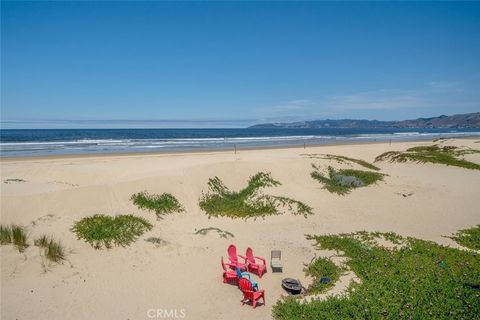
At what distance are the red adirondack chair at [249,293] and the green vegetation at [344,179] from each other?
11311mm

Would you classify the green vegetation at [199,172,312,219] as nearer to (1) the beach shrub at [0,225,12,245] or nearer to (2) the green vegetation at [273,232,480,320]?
(2) the green vegetation at [273,232,480,320]

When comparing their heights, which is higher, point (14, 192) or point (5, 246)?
point (14, 192)

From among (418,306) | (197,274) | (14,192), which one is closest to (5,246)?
(14,192)

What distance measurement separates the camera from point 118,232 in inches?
459

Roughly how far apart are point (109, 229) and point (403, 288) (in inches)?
364

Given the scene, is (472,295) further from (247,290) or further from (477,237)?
(477,237)

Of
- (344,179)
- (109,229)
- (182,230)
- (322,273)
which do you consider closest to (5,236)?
(109,229)

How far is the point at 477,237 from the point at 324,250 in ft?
20.0

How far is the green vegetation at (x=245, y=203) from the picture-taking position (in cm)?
1511

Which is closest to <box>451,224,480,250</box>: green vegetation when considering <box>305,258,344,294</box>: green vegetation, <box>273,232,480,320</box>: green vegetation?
<box>273,232,480,320</box>: green vegetation

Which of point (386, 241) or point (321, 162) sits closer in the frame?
point (386, 241)

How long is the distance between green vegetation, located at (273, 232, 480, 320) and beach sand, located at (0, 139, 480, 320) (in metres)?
0.70

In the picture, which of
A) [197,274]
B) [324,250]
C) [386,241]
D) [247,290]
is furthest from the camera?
[386,241]

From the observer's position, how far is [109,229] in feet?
38.5
